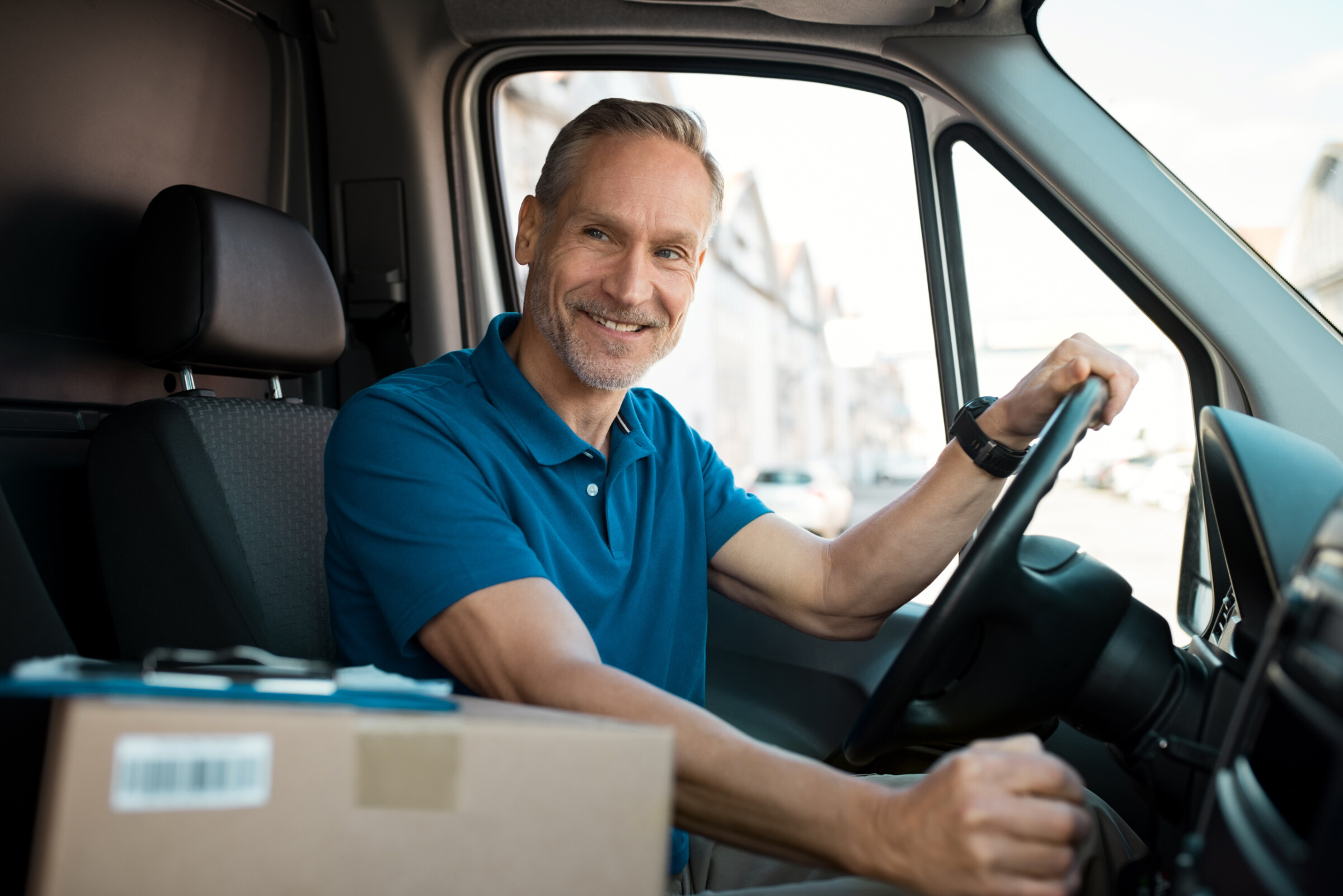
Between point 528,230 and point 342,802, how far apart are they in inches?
46.1

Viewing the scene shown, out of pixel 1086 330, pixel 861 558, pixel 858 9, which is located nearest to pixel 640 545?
pixel 861 558

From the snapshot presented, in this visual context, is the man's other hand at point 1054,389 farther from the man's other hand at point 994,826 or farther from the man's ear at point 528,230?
the man's ear at point 528,230

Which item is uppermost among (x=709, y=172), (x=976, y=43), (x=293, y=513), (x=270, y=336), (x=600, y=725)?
(x=976, y=43)

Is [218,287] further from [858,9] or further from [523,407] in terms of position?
[858,9]

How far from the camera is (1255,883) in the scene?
51 centimetres

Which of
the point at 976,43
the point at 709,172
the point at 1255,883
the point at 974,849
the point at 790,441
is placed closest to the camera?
the point at 1255,883

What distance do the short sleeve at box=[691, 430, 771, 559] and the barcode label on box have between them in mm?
999

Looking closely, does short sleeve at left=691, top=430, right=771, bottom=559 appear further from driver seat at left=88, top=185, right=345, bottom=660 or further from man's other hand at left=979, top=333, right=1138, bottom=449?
driver seat at left=88, top=185, right=345, bottom=660

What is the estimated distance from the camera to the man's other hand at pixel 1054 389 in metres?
1.10

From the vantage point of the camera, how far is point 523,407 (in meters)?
1.31

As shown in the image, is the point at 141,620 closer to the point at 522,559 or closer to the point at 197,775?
the point at 522,559

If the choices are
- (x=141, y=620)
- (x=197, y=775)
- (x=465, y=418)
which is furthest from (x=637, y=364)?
(x=197, y=775)

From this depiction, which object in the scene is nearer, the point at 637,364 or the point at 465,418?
the point at 465,418

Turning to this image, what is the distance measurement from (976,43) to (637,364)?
85 cm
